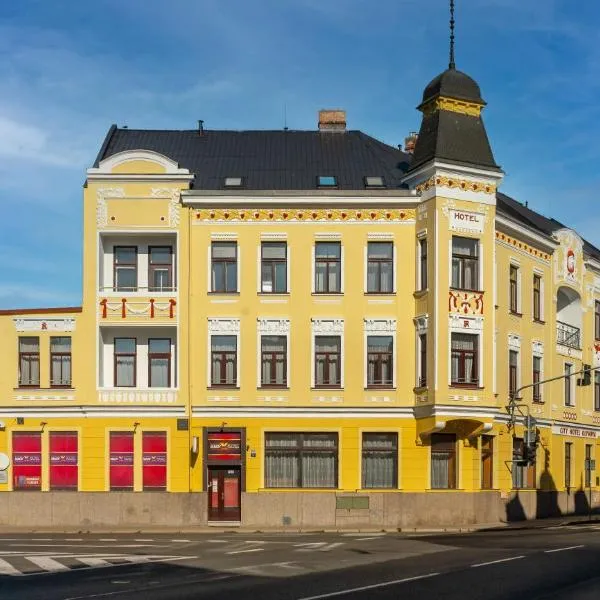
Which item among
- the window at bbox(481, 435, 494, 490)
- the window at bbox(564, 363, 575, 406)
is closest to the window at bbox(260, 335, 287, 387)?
the window at bbox(481, 435, 494, 490)

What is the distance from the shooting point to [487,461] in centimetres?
4575

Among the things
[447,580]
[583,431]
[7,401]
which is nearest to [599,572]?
[447,580]

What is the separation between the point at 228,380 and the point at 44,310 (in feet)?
24.1

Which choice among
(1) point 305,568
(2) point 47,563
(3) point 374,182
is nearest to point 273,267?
(3) point 374,182

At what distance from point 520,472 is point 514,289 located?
24.4 ft

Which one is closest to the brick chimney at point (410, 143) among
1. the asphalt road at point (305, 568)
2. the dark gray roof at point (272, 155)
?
the dark gray roof at point (272, 155)

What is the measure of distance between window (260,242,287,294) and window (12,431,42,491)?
33.5 ft

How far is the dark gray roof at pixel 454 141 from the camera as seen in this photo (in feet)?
144

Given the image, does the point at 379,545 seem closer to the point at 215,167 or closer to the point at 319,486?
the point at 319,486

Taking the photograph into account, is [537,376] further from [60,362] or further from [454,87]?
[60,362]

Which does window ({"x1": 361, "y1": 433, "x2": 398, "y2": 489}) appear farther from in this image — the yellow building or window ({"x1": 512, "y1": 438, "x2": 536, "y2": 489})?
window ({"x1": 512, "y1": 438, "x2": 536, "y2": 489})

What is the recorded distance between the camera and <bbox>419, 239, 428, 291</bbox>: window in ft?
145

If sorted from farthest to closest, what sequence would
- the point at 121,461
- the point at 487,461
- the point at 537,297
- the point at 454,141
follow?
the point at 537,297
the point at 487,461
the point at 454,141
the point at 121,461

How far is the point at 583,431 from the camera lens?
5469cm
